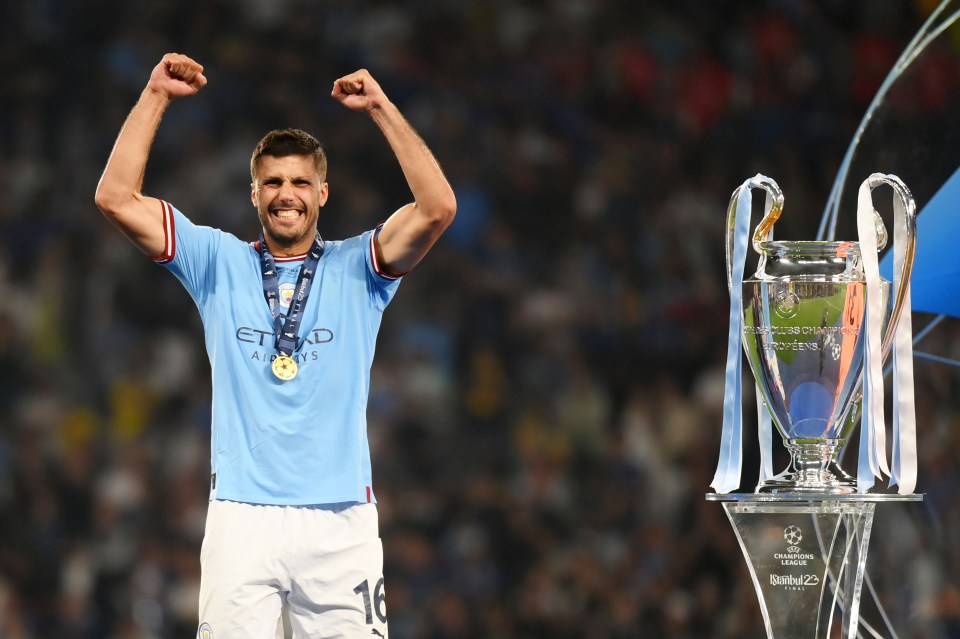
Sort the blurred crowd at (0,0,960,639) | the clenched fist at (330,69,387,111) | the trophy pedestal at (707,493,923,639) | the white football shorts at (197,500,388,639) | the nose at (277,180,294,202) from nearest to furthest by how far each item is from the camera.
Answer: the trophy pedestal at (707,493,923,639), the white football shorts at (197,500,388,639), the clenched fist at (330,69,387,111), the nose at (277,180,294,202), the blurred crowd at (0,0,960,639)

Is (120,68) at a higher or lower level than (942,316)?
higher

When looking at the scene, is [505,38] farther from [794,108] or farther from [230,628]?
[230,628]

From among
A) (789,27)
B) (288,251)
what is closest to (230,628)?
(288,251)

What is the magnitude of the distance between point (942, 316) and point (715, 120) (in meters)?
3.78

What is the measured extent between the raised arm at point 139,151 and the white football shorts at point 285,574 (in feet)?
2.22

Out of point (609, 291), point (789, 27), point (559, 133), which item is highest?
point (789, 27)

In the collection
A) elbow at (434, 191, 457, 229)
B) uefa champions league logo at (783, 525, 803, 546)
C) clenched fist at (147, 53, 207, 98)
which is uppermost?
→ clenched fist at (147, 53, 207, 98)

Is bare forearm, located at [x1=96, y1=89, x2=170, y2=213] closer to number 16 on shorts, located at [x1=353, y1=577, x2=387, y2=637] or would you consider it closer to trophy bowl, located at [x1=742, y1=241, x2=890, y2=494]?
number 16 on shorts, located at [x1=353, y1=577, x2=387, y2=637]

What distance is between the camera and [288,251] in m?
2.96

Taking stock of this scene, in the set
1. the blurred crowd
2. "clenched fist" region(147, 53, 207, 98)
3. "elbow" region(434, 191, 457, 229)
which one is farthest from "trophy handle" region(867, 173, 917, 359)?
the blurred crowd

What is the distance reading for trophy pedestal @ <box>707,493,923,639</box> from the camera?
2428 mm

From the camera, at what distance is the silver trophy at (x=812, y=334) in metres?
2.46

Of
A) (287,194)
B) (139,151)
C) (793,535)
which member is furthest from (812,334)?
(139,151)

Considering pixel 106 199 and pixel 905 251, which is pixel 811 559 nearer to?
pixel 905 251
